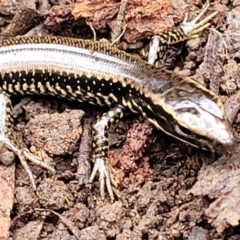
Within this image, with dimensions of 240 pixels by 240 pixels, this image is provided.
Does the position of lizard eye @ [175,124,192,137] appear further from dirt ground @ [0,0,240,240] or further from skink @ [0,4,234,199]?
dirt ground @ [0,0,240,240]

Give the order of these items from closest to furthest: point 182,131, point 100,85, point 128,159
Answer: point 182,131
point 128,159
point 100,85

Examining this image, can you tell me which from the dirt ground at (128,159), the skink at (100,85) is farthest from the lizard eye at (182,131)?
the dirt ground at (128,159)

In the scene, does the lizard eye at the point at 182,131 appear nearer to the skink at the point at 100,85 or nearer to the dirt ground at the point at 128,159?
the skink at the point at 100,85

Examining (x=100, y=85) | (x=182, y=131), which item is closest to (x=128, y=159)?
(x=182, y=131)

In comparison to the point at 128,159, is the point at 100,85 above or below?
above

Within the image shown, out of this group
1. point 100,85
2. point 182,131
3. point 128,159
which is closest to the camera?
point 182,131

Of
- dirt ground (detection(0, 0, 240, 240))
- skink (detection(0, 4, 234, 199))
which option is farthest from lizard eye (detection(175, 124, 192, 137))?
dirt ground (detection(0, 0, 240, 240))

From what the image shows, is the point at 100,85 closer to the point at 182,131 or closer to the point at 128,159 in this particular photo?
the point at 128,159

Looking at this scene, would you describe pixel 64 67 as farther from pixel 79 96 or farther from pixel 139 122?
pixel 139 122

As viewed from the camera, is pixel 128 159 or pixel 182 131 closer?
pixel 182 131
